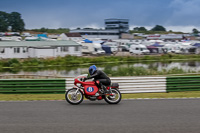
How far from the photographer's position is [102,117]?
9.41 m

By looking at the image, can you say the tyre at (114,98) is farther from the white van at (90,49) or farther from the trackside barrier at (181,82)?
the white van at (90,49)

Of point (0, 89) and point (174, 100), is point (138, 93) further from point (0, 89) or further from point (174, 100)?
point (0, 89)

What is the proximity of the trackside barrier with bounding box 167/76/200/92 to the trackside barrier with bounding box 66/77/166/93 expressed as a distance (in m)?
0.30

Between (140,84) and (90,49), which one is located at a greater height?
(90,49)

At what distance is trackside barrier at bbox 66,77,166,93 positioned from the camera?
1582 cm

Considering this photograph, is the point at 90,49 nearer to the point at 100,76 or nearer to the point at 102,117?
the point at 100,76

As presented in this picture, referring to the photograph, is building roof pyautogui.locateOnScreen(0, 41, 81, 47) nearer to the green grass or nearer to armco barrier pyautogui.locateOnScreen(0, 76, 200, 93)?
armco barrier pyautogui.locateOnScreen(0, 76, 200, 93)

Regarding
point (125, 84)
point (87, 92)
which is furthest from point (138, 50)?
point (87, 92)

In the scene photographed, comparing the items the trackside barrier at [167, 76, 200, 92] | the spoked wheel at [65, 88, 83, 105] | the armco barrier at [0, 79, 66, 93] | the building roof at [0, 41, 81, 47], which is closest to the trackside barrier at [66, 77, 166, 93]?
the trackside barrier at [167, 76, 200, 92]

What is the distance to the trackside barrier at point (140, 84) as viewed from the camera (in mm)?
15820

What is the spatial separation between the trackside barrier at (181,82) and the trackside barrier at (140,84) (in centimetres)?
30

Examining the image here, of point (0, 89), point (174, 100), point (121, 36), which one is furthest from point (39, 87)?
point (121, 36)

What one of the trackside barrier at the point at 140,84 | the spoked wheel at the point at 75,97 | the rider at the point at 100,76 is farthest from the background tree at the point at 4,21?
the rider at the point at 100,76

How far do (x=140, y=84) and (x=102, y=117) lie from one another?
6.78 metres
